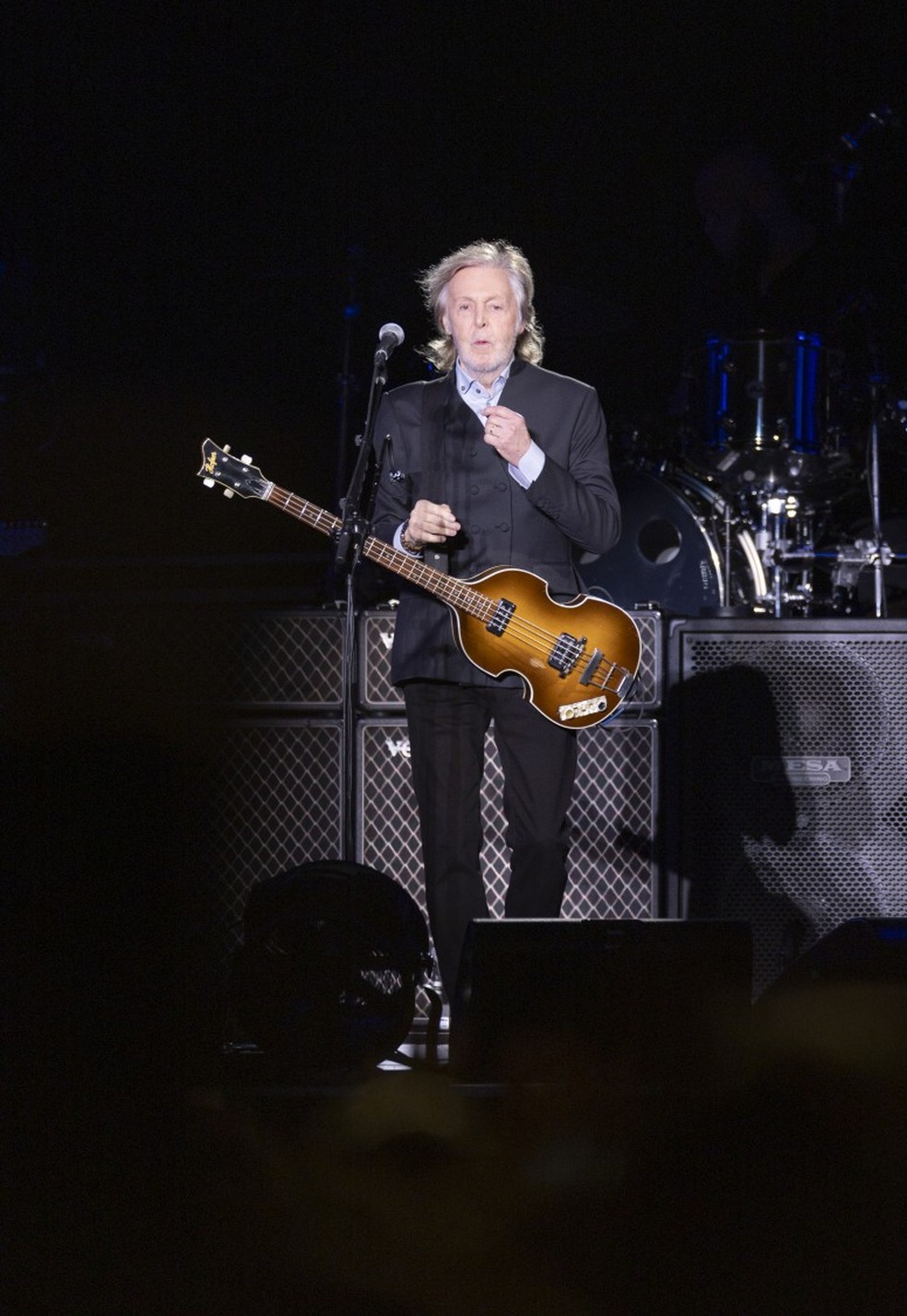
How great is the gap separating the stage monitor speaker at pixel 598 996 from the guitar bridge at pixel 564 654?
0.84 meters

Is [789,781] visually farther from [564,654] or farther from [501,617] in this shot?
[501,617]

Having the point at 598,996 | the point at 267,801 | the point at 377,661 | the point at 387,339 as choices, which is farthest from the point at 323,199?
the point at 598,996

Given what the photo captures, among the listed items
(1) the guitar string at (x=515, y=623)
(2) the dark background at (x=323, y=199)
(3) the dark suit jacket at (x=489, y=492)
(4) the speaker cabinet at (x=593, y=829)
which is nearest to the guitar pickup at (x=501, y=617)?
(1) the guitar string at (x=515, y=623)

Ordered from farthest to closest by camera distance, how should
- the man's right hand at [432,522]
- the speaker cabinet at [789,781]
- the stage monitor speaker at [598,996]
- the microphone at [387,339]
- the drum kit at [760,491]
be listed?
1. the drum kit at [760,491]
2. the speaker cabinet at [789,781]
3. the man's right hand at [432,522]
4. the microphone at [387,339]
5. the stage monitor speaker at [598,996]

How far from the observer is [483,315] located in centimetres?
330

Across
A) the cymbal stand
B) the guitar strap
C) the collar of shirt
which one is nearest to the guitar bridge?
the guitar strap

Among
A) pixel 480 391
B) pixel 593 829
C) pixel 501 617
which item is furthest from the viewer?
pixel 593 829

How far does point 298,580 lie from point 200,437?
97 centimetres

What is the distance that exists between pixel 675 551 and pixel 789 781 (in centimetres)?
252

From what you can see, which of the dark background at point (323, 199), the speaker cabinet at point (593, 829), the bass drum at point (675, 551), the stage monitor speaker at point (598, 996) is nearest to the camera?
the stage monitor speaker at point (598, 996)

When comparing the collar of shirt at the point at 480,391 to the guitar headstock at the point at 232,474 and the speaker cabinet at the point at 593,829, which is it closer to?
the guitar headstock at the point at 232,474

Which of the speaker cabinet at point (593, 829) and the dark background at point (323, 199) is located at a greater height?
the dark background at point (323, 199)

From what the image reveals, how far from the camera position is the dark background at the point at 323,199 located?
651cm

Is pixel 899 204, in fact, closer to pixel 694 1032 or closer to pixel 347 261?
pixel 347 261
